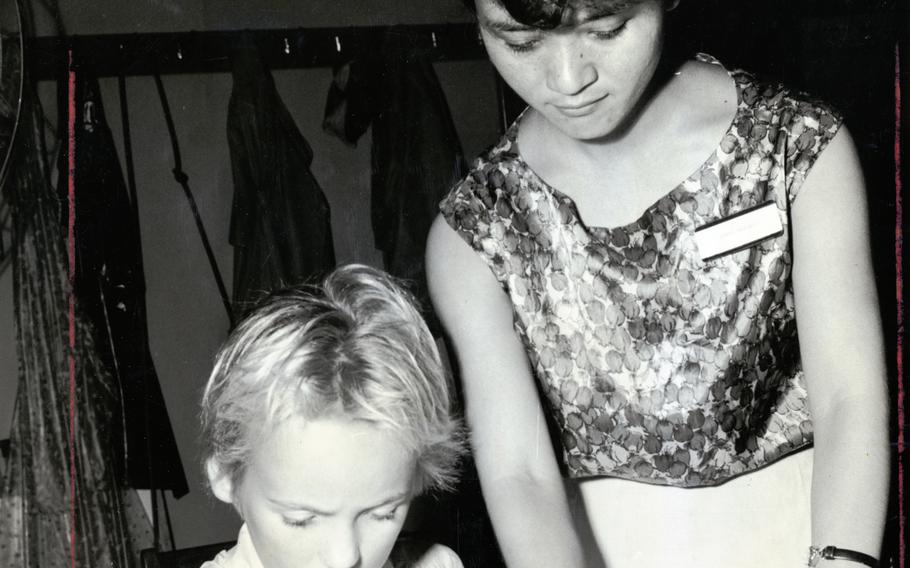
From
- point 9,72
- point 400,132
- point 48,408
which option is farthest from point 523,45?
point 48,408

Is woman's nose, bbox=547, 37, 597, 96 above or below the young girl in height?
above

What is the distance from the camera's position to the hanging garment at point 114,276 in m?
2.24

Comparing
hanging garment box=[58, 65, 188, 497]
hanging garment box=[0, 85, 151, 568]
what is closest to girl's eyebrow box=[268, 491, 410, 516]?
hanging garment box=[0, 85, 151, 568]

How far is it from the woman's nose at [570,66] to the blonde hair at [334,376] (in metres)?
0.42

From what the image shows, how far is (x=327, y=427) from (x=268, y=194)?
119cm

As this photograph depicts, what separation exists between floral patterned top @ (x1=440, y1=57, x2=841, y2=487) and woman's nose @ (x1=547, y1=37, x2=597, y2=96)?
0.92 ft

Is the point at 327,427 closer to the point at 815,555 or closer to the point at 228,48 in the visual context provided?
the point at 815,555

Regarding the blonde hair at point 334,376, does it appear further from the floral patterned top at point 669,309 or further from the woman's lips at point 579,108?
the woman's lips at point 579,108

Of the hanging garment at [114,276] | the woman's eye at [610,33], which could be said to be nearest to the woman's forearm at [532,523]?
the woman's eye at [610,33]

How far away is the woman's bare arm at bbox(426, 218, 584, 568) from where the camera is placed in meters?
1.43

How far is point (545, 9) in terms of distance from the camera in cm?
128

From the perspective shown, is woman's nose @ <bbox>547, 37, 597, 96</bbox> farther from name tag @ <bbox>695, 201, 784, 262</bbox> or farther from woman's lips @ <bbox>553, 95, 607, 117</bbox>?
name tag @ <bbox>695, 201, 784, 262</bbox>

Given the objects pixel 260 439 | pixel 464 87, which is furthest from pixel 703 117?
pixel 464 87

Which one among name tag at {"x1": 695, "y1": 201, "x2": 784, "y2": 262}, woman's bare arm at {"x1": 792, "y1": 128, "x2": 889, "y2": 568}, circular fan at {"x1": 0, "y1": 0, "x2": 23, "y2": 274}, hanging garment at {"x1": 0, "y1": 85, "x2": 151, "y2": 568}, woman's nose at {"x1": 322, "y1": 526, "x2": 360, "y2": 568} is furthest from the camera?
hanging garment at {"x1": 0, "y1": 85, "x2": 151, "y2": 568}
